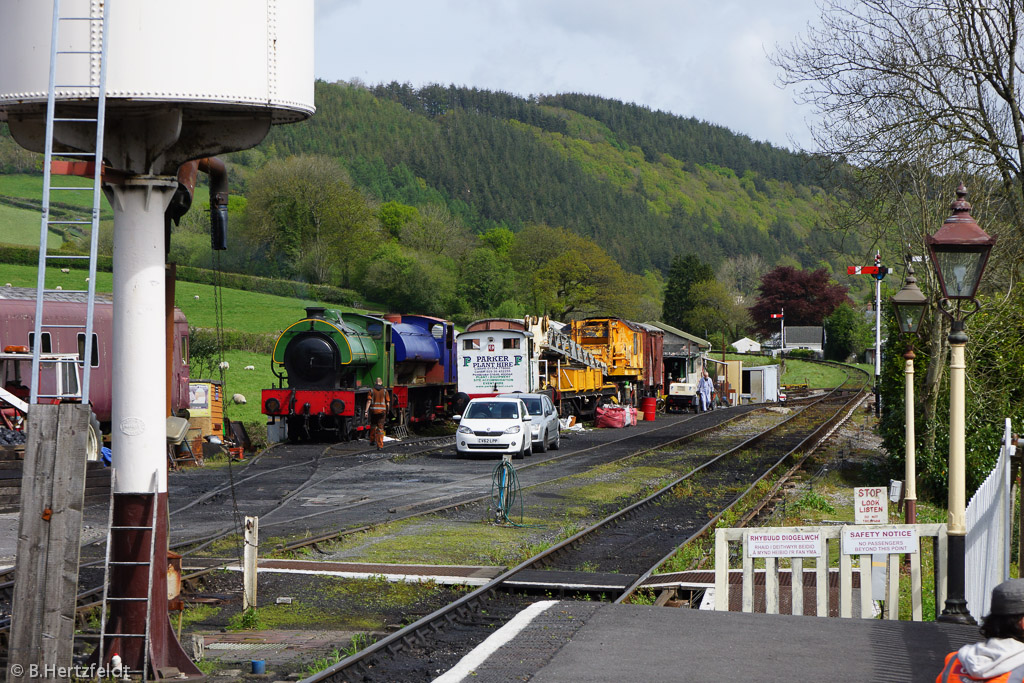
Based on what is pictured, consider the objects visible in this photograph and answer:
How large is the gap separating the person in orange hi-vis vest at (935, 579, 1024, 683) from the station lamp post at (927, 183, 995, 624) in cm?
407

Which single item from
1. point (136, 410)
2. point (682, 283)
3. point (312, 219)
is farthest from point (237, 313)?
point (682, 283)

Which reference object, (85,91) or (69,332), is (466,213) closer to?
(69,332)

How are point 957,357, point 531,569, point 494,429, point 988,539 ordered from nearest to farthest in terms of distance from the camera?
point 957,357 → point 988,539 → point 531,569 → point 494,429

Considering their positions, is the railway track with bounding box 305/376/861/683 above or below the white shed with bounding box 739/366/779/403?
below

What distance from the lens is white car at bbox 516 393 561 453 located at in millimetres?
28406

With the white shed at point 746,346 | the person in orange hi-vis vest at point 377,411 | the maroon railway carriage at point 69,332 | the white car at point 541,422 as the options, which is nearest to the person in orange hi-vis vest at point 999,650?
the maroon railway carriage at point 69,332

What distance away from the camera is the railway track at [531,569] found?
824 centimetres

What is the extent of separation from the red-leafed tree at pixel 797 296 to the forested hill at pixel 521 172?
45.9ft

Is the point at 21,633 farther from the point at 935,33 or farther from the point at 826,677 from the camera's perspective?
the point at 935,33

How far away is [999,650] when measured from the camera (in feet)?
14.5

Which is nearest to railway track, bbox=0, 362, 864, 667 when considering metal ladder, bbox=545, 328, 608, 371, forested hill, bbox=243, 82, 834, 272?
metal ladder, bbox=545, 328, 608, 371

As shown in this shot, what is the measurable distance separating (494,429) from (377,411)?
508 cm

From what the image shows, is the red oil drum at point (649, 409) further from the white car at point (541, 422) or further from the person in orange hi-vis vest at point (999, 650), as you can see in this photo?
the person in orange hi-vis vest at point (999, 650)

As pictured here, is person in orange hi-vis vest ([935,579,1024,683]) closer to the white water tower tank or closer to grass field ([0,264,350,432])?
the white water tower tank
